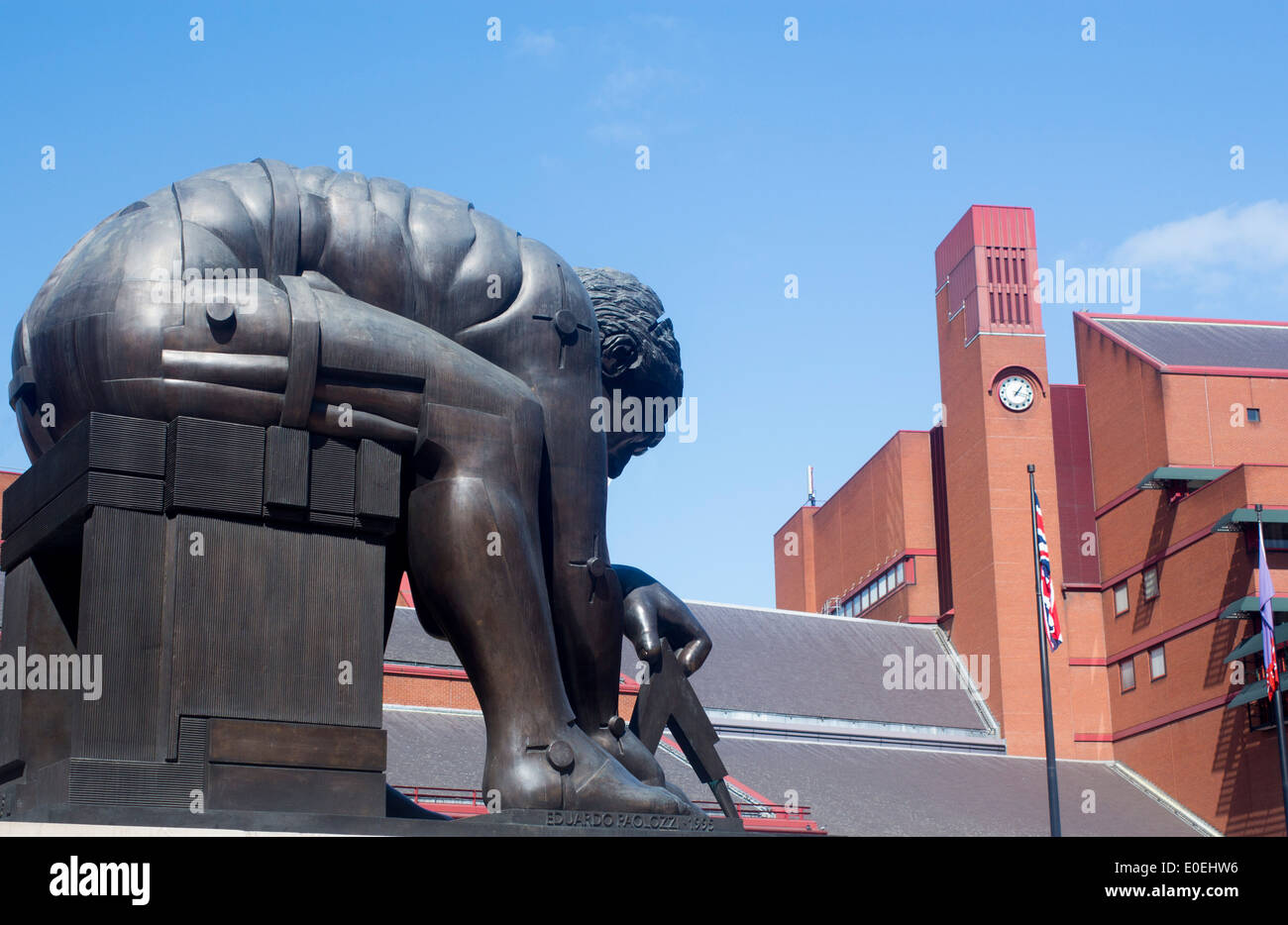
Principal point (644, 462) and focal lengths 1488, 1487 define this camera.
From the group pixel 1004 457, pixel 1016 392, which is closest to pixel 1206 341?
pixel 1016 392

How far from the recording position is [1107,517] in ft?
129

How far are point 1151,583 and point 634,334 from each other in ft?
110

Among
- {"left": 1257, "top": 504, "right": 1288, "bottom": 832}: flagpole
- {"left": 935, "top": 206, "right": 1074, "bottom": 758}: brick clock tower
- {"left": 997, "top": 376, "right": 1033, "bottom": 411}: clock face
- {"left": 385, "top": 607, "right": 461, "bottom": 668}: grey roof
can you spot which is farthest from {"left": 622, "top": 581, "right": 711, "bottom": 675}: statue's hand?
{"left": 997, "top": 376, "right": 1033, "bottom": 411}: clock face

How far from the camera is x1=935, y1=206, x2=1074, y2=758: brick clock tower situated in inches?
1542

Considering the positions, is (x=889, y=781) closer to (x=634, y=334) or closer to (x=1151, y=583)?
(x=1151, y=583)

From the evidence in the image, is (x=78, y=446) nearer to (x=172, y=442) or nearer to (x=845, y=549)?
(x=172, y=442)

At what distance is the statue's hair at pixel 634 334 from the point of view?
6.02 metres

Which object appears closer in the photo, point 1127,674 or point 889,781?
point 889,781

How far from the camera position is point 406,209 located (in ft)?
18.0

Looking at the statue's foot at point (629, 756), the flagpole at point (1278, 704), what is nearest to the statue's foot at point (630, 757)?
the statue's foot at point (629, 756)

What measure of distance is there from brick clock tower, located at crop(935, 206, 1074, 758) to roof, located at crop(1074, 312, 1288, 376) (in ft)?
7.44

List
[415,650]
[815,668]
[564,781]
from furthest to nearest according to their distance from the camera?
[815,668]
[415,650]
[564,781]

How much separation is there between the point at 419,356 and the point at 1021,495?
36609 mm
